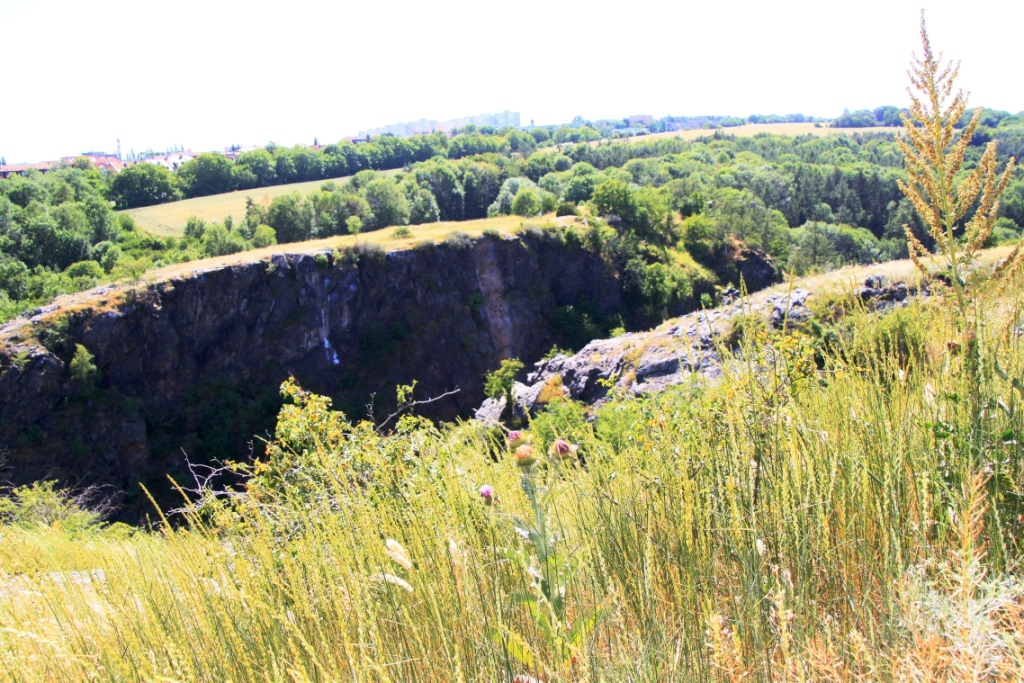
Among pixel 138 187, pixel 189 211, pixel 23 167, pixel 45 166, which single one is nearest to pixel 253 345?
pixel 189 211

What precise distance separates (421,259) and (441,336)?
619cm

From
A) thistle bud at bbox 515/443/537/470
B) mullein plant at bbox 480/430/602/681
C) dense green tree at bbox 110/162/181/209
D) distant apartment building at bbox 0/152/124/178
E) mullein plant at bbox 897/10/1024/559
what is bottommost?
mullein plant at bbox 480/430/602/681

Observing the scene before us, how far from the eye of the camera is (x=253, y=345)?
37.0 meters

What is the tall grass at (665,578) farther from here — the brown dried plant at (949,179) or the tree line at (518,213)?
the tree line at (518,213)

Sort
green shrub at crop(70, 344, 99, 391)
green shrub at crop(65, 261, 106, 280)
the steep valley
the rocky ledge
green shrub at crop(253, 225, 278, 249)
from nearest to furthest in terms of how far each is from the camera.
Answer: the rocky ledge
the steep valley
green shrub at crop(70, 344, 99, 391)
green shrub at crop(65, 261, 106, 280)
green shrub at crop(253, 225, 278, 249)

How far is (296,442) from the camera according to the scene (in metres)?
5.82

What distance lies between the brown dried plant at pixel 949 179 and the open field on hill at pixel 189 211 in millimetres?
65851

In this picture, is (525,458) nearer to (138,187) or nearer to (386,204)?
(386,204)

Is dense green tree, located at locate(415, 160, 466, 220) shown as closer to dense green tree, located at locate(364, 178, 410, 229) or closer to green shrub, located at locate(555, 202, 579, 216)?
dense green tree, located at locate(364, 178, 410, 229)

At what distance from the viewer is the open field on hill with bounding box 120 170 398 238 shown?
60.2 metres

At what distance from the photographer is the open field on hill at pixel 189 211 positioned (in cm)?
6025

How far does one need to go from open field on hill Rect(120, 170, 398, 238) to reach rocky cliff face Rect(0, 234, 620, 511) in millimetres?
27655

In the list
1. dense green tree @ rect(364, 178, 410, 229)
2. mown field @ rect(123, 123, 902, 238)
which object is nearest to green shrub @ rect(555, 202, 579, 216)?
dense green tree @ rect(364, 178, 410, 229)

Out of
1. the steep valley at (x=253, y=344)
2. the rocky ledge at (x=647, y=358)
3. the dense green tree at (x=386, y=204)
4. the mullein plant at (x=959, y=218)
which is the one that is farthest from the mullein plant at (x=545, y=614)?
the dense green tree at (x=386, y=204)
